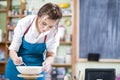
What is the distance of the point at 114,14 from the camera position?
4004 millimetres

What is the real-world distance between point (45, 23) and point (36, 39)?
0.20 metres

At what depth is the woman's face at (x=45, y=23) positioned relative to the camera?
5.36 ft

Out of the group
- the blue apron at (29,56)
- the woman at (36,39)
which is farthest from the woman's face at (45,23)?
the blue apron at (29,56)

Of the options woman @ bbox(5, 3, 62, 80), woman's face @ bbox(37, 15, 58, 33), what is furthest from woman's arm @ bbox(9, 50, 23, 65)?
woman's face @ bbox(37, 15, 58, 33)

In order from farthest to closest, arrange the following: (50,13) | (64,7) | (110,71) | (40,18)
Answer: (64,7), (110,71), (40,18), (50,13)

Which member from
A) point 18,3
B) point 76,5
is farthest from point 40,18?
point 18,3

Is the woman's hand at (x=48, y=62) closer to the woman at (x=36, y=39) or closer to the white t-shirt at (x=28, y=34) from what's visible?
the woman at (x=36, y=39)

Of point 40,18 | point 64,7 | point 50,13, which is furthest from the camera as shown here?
point 64,7

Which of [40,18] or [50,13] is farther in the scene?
[40,18]

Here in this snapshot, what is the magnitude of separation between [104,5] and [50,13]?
2563 millimetres

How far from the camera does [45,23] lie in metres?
1.66

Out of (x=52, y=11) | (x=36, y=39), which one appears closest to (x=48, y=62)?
(x=36, y=39)

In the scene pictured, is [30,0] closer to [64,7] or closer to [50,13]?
[64,7]

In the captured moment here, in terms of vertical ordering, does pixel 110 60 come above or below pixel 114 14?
below
